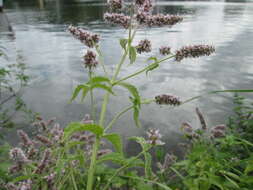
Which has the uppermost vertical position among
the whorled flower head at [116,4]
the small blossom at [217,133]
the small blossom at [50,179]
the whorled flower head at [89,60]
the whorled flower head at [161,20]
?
the whorled flower head at [116,4]

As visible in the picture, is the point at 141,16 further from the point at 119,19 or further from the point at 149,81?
the point at 149,81

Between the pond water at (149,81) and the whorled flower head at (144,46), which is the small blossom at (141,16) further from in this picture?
the pond water at (149,81)

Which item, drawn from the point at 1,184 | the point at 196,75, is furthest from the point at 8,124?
the point at 196,75

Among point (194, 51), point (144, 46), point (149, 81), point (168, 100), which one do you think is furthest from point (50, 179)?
point (149, 81)

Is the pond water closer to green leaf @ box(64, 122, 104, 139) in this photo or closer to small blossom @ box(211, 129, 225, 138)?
small blossom @ box(211, 129, 225, 138)

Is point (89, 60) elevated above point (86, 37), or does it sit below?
below

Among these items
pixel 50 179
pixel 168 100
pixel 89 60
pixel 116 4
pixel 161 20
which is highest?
pixel 116 4

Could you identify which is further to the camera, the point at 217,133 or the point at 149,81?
the point at 149,81

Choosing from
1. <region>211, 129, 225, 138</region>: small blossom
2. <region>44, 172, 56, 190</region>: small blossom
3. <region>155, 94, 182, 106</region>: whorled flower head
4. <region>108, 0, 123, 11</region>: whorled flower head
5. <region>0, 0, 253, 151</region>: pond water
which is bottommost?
<region>0, 0, 253, 151</region>: pond water

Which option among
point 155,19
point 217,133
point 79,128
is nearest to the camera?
point 79,128

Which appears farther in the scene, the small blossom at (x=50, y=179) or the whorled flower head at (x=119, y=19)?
the whorled flower head at (x=119, y=19)

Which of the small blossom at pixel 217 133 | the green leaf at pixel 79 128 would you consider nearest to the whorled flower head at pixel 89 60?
the green leaf at pixel 79 128

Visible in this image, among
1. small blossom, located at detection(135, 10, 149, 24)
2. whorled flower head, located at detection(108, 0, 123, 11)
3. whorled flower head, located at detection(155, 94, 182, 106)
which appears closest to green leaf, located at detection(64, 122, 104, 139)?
whorled flower head, located at detection(155, 94, 182, 106)

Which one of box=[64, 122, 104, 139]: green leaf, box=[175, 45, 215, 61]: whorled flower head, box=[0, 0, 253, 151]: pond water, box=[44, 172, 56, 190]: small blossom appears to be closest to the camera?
box=[64, 122, 104, 139]: green leaf
